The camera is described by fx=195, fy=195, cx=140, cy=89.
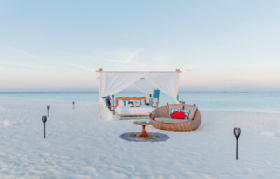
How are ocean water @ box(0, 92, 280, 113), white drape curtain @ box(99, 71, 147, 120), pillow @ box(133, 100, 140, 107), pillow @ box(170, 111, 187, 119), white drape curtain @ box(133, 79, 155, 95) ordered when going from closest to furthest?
pillow @ box(170, 111, 187, 119), white drape curtain @ box(99, 71, 147, 120), pillow @ box(133, 100, 140, 107), white drape curtain @ box(133, 79, 155, 95), ocean water @ box(0, 92, 280, 113)

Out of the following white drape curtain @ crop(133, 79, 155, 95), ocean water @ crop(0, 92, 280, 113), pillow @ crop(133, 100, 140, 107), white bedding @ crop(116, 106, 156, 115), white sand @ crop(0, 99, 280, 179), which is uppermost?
white drape curtain @ crop(133, 79, 155, 95)

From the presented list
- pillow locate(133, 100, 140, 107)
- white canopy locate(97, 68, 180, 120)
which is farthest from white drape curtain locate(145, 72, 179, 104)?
pillow locate(133, 100, 140, 107)

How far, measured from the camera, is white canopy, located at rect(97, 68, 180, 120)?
30.2ft

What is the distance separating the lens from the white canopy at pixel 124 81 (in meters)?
9.22

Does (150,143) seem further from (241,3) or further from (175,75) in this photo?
(241,3)

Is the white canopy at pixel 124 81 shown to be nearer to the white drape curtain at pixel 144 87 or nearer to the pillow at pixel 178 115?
the pillow at pixel 178 115

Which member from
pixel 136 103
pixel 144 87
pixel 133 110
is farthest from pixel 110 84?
pixel 144 87

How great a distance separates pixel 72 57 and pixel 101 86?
776cm

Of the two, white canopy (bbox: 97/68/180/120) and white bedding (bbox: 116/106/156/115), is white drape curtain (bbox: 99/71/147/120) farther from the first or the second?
white bedding (bbox: 116/106/156/115)

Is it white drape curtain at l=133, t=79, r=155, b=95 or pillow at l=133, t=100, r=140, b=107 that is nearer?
pillow at l=133, t=100, r=140, b=107

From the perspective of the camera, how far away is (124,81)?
948 centimetres

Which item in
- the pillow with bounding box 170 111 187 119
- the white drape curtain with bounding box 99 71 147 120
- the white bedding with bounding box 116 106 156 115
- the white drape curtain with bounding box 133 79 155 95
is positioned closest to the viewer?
the pillow with bounding box 170 111 187 119

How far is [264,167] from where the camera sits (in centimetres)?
354

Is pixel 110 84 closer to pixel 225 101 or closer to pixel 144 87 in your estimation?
pixel 144 87
